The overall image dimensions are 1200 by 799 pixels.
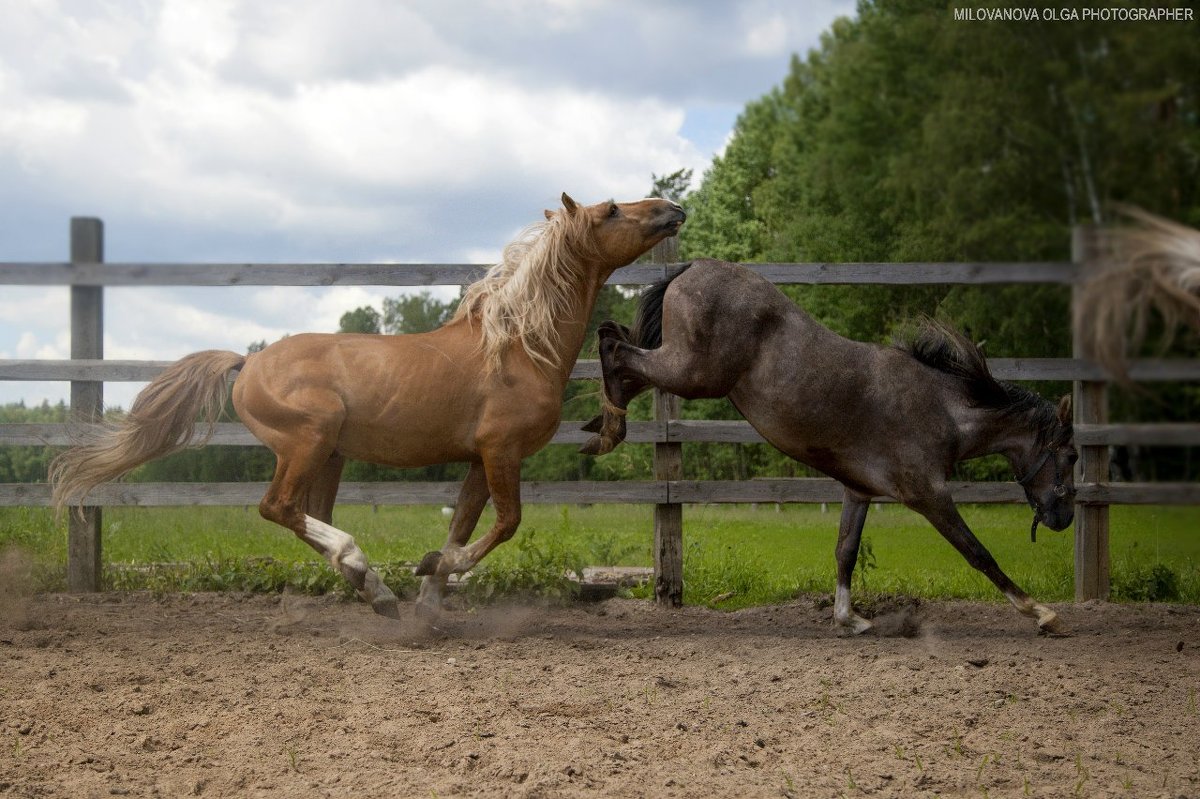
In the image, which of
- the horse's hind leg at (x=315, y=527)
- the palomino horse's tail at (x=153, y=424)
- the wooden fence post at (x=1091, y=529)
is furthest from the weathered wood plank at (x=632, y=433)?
the horse's hind leg at (x=315, y=527)

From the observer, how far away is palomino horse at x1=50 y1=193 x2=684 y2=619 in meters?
4.57

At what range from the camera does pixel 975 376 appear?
16.0 ft

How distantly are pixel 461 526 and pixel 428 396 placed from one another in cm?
67

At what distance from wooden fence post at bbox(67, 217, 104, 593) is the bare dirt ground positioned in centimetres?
78

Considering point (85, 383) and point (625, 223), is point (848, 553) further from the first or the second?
point (85, 383)

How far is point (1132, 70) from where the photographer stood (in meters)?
1.18

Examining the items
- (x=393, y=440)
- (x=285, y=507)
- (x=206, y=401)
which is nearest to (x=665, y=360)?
(x=393, y=440)

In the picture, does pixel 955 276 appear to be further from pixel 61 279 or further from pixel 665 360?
pixel 61 279

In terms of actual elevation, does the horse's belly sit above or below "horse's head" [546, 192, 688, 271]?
below

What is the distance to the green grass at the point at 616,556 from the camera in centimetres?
585

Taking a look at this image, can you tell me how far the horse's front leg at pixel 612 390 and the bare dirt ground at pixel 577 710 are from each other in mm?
896

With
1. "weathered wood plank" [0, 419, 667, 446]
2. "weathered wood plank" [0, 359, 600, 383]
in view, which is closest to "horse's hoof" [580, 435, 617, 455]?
"weathered wood plank" [0, 419, 667, 446]

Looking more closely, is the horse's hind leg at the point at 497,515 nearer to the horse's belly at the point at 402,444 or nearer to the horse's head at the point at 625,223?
the horse's belly at the point at 402,444

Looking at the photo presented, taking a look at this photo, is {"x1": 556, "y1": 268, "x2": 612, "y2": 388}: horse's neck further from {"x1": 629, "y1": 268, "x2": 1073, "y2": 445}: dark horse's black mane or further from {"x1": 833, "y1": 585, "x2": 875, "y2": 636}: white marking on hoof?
{"x1": 833, "y1": 585, "x2": 875, "y2": 636}: white marking on hoof
